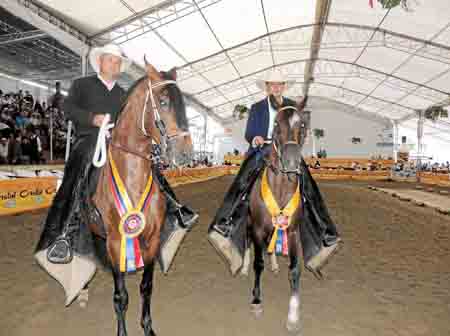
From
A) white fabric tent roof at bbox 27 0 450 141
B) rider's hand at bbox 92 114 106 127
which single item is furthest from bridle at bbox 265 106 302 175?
white fabric tent roof at bbox 27 0 450 141

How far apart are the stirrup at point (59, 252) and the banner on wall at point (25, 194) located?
5.80 meters

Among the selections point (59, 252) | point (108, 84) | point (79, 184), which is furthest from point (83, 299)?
point (108, 84)

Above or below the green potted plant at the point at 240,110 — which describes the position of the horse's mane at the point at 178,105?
below

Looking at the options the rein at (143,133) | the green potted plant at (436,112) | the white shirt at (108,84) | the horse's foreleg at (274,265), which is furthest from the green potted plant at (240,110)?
the rein at (143,133)

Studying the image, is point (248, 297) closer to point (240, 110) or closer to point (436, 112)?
point (436, 112)

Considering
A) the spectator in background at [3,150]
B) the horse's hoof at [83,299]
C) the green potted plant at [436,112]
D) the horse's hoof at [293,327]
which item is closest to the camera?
the horse's hoof at [293,327]

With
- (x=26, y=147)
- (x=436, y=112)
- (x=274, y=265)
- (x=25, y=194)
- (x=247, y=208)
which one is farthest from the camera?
(x=436, y=112)

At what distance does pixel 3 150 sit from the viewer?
11078 mm

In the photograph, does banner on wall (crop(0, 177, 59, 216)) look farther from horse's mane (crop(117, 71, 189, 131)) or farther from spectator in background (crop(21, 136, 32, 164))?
horse's mane (crop(117, 71, 189, 131))

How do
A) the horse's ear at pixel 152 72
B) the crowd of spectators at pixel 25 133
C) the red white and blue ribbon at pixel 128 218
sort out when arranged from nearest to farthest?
the horse's ear at pixel 152 72, the red white and blue ribbon at pixel 128 218, the crowd of spectators at pixel 25 133

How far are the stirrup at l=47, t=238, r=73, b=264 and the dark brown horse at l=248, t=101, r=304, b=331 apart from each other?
5.48 feet

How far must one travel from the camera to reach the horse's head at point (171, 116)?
2.22 metres

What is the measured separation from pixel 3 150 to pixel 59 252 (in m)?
10.2

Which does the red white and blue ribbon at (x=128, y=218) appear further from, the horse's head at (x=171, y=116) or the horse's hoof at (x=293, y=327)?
the horse's hoof at (x=293, y=327)
